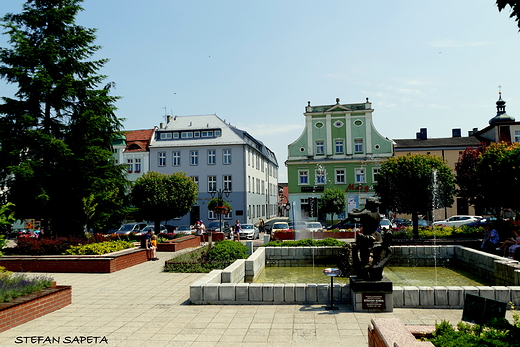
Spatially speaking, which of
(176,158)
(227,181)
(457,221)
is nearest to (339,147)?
(227,181)

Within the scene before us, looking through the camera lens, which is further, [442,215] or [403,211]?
[442,215]

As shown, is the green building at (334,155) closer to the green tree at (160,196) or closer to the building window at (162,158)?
the building window at (162,158)

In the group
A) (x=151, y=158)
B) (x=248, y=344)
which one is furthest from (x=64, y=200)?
(x=151, y=158)

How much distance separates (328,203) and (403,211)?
13759 mm

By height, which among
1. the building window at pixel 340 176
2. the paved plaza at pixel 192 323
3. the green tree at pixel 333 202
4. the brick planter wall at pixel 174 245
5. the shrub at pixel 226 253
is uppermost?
the building window at pixel 340 176

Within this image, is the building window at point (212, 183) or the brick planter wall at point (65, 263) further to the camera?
the building window at point (212, 183)

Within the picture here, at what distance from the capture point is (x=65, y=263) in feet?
49.0

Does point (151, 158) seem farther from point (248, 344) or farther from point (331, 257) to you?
point (248, 344)

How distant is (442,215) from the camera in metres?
46.2

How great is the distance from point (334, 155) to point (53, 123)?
32.5m

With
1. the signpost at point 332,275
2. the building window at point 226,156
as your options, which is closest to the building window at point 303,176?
the building window at point 226,156

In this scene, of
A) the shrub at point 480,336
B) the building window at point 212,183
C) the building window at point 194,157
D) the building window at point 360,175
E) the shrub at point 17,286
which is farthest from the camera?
the building window at point 194,157

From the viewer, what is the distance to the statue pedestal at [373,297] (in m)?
8.27

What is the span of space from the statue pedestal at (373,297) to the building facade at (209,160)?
126 ft
